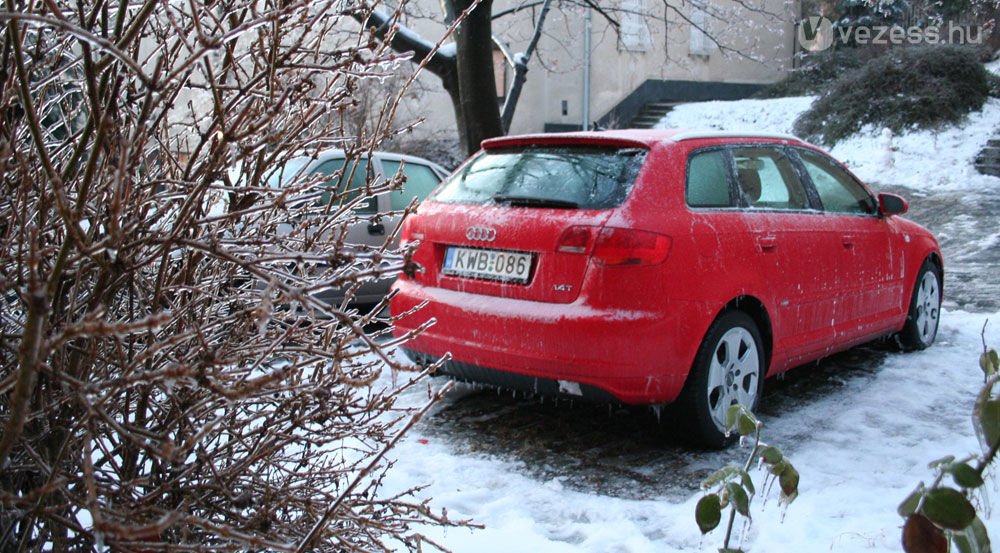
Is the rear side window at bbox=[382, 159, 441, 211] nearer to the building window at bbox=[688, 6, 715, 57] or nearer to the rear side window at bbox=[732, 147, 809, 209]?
the rear side window at bbox=[732, 147, 809, 209]

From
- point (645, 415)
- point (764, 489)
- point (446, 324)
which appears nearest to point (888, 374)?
point (645, 415)

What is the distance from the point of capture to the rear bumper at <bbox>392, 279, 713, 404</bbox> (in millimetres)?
4199

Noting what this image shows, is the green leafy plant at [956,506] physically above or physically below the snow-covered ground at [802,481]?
above

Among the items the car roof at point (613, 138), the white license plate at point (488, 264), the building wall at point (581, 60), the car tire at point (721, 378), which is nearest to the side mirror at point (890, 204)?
the car roof at point (613, 138)

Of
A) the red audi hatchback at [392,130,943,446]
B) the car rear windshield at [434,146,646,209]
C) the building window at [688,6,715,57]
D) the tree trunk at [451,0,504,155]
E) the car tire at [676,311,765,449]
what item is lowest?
the car tire at [676,311,765,449]

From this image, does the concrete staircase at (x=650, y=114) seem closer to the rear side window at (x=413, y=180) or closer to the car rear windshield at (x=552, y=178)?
the rear side window at (x=413, y=180)

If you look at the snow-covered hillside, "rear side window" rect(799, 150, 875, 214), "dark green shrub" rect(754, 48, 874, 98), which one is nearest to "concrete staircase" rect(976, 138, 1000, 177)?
the snow-covered hillside

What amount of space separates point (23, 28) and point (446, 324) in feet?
9.87

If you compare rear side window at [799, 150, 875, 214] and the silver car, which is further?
the silver car

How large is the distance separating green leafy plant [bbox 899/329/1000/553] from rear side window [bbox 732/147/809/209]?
371 cm

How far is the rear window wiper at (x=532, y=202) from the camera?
14.6 feet

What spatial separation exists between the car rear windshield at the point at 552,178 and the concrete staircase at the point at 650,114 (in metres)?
19.5

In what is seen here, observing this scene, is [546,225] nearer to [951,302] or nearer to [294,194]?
[294,194]

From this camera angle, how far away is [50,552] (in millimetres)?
2088
